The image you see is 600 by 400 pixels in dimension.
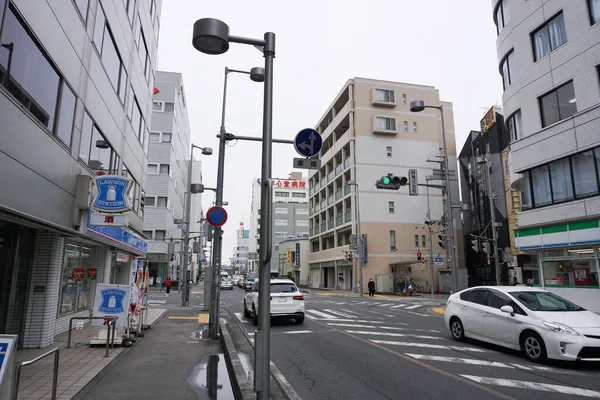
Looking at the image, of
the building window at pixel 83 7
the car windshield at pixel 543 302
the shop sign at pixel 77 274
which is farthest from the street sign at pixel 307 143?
the shop sign at pixel 77 274

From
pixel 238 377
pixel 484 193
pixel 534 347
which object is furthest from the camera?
pixel 484 193

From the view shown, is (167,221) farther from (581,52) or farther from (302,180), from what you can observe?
(302,180)

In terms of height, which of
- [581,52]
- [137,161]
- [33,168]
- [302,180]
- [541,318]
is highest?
[302,180]

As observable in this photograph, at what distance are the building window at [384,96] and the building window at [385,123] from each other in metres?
2.10

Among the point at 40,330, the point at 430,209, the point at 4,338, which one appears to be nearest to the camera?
the point at 4,338

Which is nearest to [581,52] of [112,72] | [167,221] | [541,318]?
[541,318]

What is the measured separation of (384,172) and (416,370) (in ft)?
132

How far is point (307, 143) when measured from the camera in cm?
673

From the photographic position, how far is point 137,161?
69.7ft

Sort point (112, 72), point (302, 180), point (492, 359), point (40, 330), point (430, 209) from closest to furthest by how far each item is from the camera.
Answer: point (492, 359)
point (40, 330)
point (112, 72)
point (430, 209)
point (302, 180)

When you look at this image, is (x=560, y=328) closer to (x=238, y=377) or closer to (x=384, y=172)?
(x=238, y=377)

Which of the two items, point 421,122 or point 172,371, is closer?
point 172,371

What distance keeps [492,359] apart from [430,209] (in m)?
40.3

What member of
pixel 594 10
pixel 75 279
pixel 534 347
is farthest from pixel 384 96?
pixel 534 347
